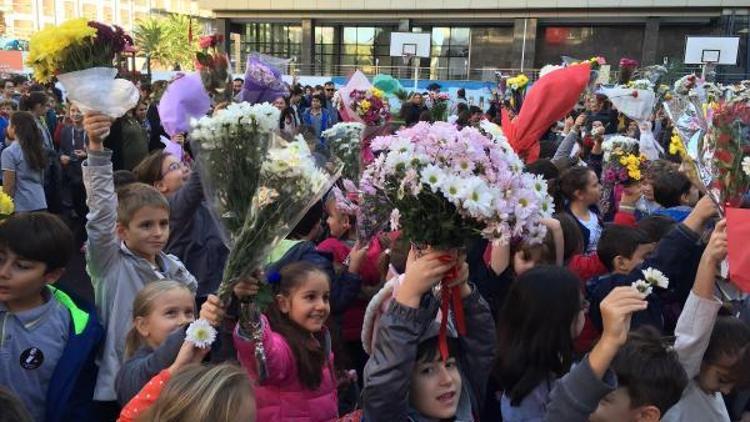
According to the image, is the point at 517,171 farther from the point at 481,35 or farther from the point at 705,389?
the point at 481,35

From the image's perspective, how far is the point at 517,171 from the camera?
202cm

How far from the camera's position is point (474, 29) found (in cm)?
3503

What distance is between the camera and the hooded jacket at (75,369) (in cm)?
236

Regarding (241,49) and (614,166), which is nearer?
(614,166)

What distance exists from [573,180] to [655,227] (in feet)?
3.65

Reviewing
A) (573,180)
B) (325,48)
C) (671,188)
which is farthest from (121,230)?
(325,48)

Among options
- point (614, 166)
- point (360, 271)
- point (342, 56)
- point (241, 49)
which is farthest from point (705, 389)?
point (241, 49)

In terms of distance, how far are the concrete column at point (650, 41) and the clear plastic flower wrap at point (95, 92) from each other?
107ft

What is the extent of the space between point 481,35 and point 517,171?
114 feet

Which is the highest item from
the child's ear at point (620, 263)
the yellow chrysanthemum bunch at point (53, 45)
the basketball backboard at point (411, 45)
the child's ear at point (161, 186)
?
the basketball backboard at point (411, 45)

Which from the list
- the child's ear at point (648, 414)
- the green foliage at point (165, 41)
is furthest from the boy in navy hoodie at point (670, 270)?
the green foliage at point (165, 41)

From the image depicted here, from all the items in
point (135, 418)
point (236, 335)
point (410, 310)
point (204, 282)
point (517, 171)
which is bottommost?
point (204, 282)

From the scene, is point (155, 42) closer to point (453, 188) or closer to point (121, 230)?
point (121, 230)

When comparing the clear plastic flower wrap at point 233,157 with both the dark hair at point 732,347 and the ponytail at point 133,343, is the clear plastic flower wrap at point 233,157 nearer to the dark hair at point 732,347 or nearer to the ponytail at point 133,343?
the ponytail at point 133,343
